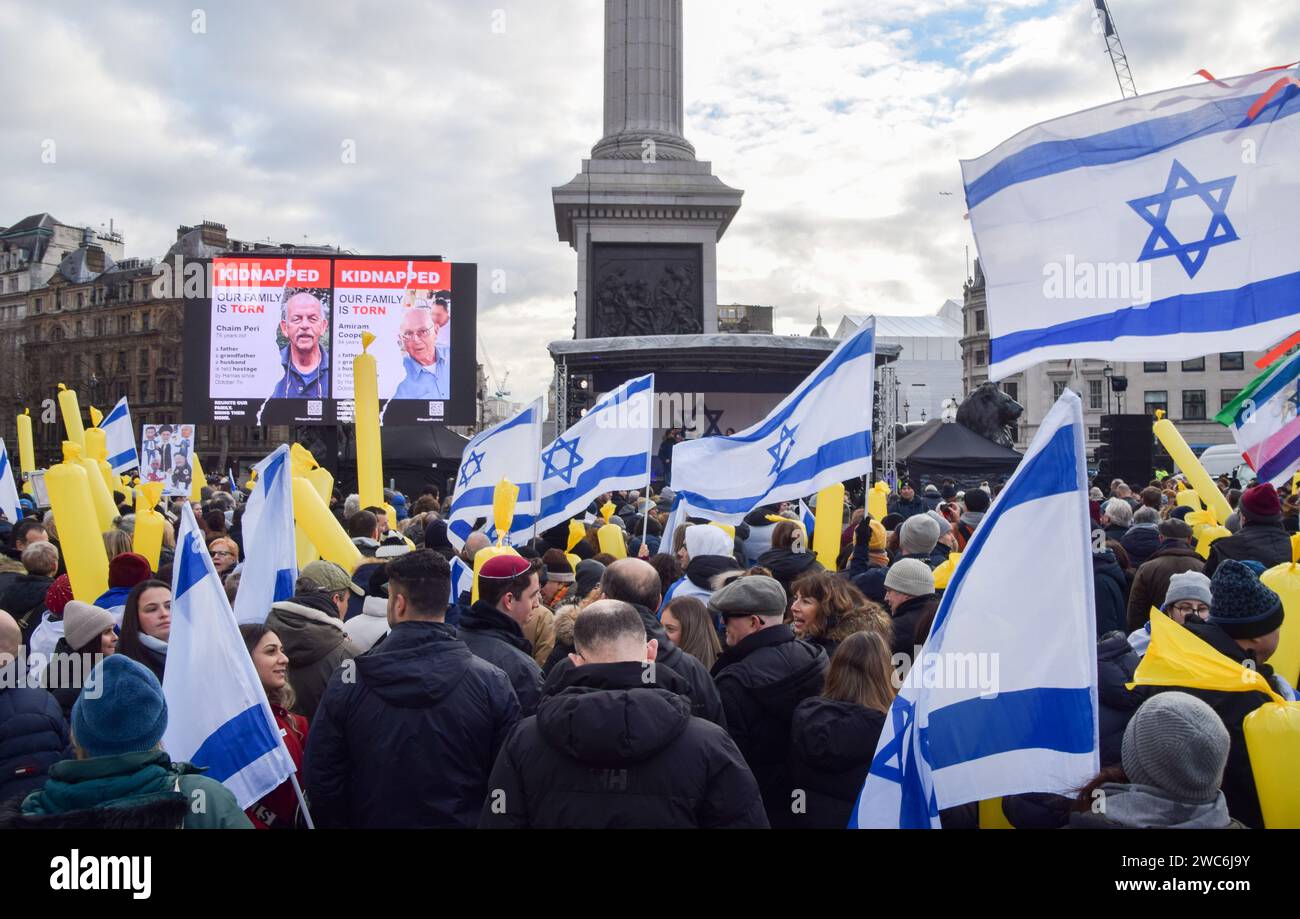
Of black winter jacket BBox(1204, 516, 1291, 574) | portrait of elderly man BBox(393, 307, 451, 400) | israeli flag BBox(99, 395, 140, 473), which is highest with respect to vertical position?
portrait of elderly man BBox(393, 307, 451, 400)

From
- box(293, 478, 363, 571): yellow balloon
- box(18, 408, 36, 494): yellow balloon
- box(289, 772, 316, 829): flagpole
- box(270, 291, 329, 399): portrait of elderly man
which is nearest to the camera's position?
box(289, 772, 316, 829): flagpole

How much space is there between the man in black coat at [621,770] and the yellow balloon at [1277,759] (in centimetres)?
142

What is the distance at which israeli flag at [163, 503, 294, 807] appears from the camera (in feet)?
12.5

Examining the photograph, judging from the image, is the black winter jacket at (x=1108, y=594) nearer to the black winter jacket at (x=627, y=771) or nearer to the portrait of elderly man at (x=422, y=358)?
the black winter jacket at (x=627, y=771)

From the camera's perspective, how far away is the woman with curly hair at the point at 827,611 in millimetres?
5086

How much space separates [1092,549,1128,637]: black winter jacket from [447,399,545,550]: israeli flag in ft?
12.9

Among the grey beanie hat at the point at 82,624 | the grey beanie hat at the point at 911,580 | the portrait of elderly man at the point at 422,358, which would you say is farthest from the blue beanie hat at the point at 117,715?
the portrait of elderly man at the point at 422,358

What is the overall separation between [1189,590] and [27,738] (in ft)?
16.0

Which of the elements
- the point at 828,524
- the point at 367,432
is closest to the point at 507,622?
the point at 828,524

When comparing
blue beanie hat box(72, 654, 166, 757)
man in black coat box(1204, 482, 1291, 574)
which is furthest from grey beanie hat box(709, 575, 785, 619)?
man in black coat box(1204, 482, 1291, 574)

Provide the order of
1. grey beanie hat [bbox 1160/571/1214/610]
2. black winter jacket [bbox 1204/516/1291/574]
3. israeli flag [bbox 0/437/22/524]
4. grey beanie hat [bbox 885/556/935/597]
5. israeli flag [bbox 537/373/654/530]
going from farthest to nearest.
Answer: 1. israeli flag [bbox 0/437/22/524]
2. israeli flag [bbox 537/373/654/530]
3. black winter jacket [bbox 1204/516/1291/574]
4. grey beanie hat [bbox 885/556/935/597]
5. grey beanie hat [bbox 1160/571/1214/610]

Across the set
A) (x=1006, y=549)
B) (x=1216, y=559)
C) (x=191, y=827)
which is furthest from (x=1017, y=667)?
(x=1216, y=559)

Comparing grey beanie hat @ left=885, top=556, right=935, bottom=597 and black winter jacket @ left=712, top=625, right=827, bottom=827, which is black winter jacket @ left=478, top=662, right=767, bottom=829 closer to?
black winter jacket @ left=712, top=625, right=827, bottom=827
